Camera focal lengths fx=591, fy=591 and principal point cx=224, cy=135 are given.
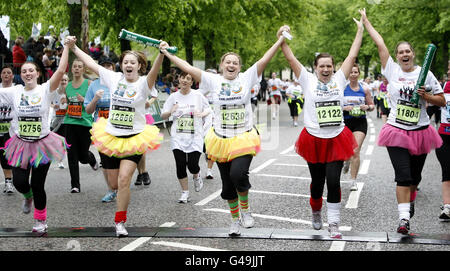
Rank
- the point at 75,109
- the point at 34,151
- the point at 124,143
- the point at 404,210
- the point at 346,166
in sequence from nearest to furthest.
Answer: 1. the point at 404,210
2. the point at 124,143
3. the point at 34,151
4. the point at 75,109
5. the point at 346,166

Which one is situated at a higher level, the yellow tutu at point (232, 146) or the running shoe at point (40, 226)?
the yellow tutu at point (232, 146)

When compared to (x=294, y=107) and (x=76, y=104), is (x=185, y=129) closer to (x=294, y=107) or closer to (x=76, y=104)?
(x=76, y=104)

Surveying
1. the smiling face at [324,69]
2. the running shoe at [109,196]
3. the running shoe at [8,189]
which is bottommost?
the running shoe at [8,189]

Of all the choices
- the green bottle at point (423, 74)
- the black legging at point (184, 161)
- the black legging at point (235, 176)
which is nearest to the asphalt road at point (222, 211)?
the black legging at point (184, 161)

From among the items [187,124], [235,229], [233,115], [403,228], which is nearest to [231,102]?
[233,115]

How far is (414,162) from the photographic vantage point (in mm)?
6621

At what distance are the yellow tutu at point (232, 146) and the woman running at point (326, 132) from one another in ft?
1.63

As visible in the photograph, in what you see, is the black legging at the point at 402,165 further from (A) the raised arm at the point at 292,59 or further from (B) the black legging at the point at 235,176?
(B) the black legging at the point at 235,176

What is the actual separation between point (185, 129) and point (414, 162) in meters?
3.39

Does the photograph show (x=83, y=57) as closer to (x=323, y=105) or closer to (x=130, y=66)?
(x=130, y=66)

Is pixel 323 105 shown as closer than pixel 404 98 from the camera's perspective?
Yes

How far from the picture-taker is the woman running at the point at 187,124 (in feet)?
28.0

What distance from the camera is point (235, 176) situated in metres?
5.94

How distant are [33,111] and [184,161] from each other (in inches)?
98.5
